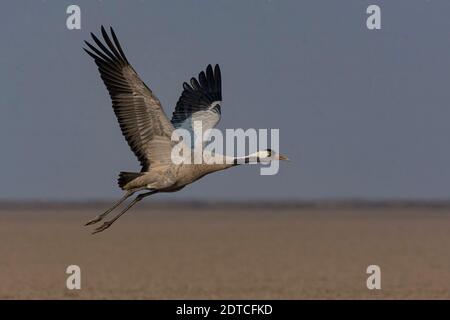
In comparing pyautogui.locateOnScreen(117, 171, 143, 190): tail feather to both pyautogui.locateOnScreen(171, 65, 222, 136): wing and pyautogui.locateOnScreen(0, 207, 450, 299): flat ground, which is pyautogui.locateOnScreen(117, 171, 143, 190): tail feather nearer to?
pyautogui.locateOnScreen(171, 65, 222, 136): wing

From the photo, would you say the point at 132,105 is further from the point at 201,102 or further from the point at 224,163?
the point at 201,102

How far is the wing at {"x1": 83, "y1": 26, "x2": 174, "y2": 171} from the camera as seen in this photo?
16688 mm

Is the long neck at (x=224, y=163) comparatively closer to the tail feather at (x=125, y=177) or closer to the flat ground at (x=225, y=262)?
the tail feather at (x=125, y=177)

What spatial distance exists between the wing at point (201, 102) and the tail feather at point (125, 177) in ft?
8.01

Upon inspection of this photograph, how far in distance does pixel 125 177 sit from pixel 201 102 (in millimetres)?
4012

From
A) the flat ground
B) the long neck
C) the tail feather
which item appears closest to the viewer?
the long neck

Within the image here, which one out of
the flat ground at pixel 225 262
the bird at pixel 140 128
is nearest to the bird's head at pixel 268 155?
→ the bird at pixel 140 128

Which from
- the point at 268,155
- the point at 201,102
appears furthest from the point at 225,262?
the point at 268,155

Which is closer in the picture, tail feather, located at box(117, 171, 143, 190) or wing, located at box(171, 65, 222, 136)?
tail feather, located at box(117, 171, 143, 190)

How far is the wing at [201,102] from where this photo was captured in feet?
63.8

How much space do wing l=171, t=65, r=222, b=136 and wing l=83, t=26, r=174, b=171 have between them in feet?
7.45

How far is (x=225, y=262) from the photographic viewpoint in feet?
183

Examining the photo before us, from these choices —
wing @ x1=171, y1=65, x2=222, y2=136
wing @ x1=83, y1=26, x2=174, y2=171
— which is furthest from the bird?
wing @ x1=171, y1=65, x2=222, y2=136
